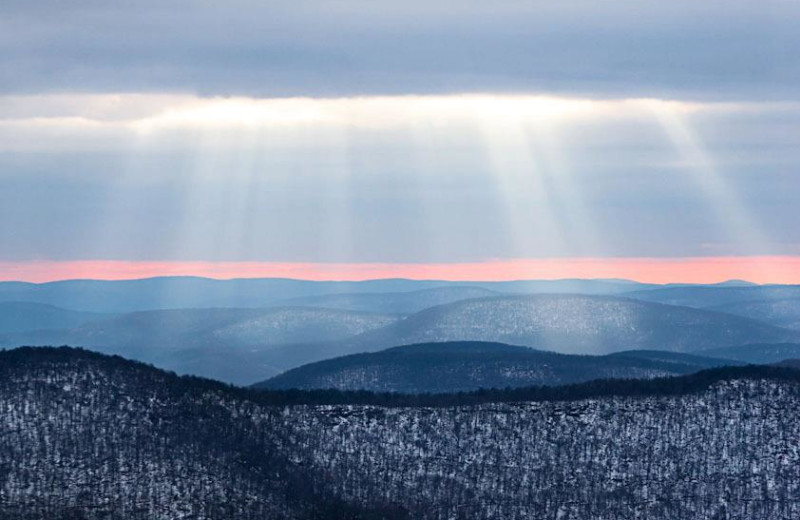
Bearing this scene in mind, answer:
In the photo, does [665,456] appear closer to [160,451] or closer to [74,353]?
[160,451]

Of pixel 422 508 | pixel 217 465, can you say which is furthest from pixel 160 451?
pixel 422 508

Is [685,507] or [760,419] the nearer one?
[685,507]

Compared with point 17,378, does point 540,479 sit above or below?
below

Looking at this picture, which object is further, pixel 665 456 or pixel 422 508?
pixel 665 456

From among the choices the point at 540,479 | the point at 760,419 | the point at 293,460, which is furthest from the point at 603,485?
the point at 293,460

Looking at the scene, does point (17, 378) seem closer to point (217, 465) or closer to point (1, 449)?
point (1, 449)

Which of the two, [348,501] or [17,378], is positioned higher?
[17,378]
